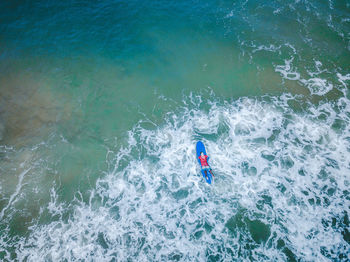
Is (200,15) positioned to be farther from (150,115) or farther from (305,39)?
(150,115)

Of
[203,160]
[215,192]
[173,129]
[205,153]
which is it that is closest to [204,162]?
[203,160]

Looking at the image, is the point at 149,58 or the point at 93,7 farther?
the point at 93,7

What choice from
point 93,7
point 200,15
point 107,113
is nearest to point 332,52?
point 200,15

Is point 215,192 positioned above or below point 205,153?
below

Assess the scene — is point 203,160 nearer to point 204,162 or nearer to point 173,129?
point 204,162

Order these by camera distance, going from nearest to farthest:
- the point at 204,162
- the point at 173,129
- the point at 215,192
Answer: the point at 215,192, the point at 204,162, the point at 173,129

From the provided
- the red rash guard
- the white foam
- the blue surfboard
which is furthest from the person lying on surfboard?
the white foam

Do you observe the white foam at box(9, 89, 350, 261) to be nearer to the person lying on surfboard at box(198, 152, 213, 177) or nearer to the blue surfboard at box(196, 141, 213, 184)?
the blue surfboard at box(196, 141, 213, 184)

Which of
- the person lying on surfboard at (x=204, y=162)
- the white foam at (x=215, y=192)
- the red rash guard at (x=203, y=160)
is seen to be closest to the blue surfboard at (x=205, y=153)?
the person lying on surfboard at (x=204, y=162)

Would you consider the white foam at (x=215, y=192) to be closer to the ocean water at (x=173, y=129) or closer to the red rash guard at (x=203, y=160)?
the ocean water at (x=173, y=129)
